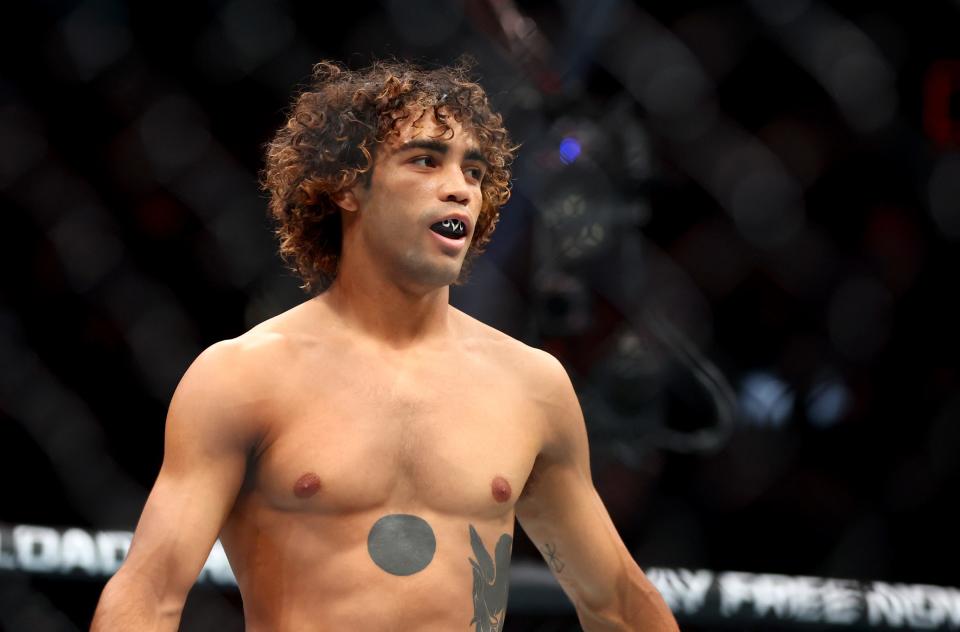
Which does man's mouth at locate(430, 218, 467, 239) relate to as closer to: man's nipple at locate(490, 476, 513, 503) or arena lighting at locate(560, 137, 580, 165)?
man's nipple at locate(490, 476, 513, 503)

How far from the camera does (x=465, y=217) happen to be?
3.78ft

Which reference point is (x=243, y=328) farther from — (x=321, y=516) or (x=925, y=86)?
(x=925, y=86)

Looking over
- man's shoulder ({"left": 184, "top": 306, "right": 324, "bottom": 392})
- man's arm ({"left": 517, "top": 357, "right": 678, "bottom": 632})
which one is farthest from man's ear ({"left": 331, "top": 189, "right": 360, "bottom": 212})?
man's arm ({"left": 517, "top": 357, "right": 678, "bottom": 632})

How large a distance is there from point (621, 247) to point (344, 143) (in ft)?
1.49

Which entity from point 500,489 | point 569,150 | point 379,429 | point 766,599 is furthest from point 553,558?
point 569,150

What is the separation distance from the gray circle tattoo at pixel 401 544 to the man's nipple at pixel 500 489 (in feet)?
0.23

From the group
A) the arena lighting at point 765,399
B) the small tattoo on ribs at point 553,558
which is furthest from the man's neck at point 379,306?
the arena lighting at point 765,399

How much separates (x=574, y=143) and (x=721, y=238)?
284 millimetres

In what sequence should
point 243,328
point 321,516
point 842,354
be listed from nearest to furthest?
point 321,516, point 243,328, point 842,354

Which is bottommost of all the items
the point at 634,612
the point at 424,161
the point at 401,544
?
the point at 634,612

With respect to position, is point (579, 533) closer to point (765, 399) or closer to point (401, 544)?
point (401, 544)

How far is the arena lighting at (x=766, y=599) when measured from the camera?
1.45 meters

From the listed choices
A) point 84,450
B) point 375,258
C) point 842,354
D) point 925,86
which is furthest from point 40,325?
point 925,86

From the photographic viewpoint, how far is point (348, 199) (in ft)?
3.90
